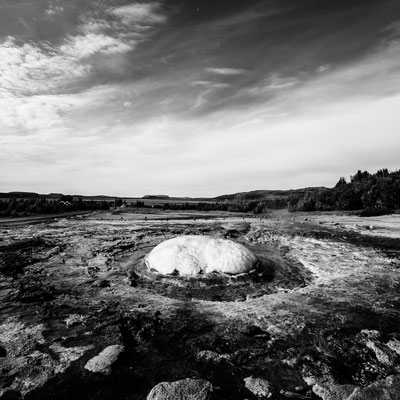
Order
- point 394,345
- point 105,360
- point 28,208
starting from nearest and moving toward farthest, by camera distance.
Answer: point 105,360 → point 394,345 → point 28,208

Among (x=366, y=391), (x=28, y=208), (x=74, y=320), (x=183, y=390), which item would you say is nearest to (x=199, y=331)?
(x=183, y=390)

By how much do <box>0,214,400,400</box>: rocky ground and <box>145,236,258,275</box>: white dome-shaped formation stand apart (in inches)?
9.7

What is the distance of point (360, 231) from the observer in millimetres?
10094

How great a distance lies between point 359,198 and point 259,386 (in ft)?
62.2

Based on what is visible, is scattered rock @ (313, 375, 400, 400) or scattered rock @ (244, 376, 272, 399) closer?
scattered rock @ (313, 375, 400, 400)

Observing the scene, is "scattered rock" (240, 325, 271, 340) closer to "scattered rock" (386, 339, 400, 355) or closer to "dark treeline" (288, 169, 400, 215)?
"scattered rock" (386, 339, 400, 355)

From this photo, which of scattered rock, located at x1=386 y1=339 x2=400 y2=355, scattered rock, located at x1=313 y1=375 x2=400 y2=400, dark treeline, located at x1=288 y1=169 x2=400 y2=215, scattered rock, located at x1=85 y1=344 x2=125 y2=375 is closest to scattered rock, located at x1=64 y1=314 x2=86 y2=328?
scattered rock, located at x1=85 y1=344 x2=125 y2=375

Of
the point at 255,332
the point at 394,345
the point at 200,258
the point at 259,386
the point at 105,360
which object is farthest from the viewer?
the point at 200,258

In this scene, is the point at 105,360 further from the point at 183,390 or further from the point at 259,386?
the point at 259,386

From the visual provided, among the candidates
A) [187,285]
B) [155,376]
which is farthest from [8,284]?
[155,376]

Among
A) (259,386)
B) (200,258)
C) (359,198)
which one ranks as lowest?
(259,386)

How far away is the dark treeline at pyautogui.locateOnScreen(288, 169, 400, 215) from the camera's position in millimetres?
16438

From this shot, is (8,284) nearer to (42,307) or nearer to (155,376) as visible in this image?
(42,307)

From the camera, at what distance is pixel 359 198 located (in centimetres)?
1836
